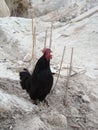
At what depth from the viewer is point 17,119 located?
436 cm

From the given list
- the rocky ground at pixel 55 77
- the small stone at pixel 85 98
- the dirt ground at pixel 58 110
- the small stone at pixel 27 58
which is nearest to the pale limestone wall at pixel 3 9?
the rocky ground at pixel 55 77

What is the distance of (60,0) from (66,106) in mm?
7783

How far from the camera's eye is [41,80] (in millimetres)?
4910

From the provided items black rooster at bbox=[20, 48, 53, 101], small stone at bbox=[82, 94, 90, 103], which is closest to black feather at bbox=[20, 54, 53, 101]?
black rooster at bbox=[20, 48, 53, 101]

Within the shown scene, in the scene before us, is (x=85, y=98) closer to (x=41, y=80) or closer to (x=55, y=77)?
(x=55, y=77)

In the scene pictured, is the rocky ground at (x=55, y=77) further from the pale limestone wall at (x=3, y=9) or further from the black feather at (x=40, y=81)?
the pale limestone wall at (x=3, y=9)

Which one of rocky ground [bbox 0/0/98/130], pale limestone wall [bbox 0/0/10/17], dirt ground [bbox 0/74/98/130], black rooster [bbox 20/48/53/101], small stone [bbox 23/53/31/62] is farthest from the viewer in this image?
pale limestone wall [bbox 0/0/10/17]

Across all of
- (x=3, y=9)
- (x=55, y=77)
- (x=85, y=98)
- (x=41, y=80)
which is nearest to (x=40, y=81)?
(x=41, y=80)

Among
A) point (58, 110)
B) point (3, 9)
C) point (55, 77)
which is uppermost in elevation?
point (3, 9)

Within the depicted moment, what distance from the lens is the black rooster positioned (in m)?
4.84

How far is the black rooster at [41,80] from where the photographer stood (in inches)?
191

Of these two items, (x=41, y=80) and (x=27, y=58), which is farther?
(x=27, y=58)

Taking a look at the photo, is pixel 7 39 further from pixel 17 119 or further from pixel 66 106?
pixel 17 119

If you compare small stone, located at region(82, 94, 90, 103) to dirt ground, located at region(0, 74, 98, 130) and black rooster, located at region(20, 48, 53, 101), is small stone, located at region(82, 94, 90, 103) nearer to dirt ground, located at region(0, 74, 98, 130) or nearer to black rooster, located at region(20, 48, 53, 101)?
dirt ground, located at region(0, 74, 98, 130)
